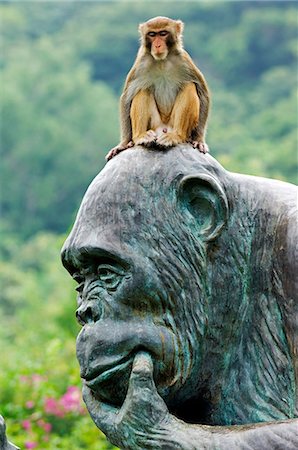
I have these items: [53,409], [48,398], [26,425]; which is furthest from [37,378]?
[26,425]

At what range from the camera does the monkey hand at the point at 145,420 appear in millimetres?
3393

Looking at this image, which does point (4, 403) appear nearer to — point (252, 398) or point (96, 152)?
point (252, 398)

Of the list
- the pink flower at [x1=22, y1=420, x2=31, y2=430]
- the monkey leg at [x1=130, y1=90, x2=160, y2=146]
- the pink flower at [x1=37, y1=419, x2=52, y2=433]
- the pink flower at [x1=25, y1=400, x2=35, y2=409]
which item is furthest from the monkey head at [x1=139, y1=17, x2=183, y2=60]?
the pink flower at [x1=25, y1=400, x2=35, y2=409]

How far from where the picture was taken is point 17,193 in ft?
154

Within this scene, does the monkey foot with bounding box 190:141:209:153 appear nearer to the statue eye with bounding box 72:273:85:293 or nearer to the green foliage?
the statue eye with bounding box 72:273:85:293

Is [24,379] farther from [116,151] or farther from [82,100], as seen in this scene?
[82,100]

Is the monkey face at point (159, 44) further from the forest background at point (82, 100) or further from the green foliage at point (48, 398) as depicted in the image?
the forest background at point (82, 100)

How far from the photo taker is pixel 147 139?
3.72 m

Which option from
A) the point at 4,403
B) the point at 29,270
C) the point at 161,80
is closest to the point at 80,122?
the point at 29,270

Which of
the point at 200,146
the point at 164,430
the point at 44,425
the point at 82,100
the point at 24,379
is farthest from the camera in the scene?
the point at 82,100

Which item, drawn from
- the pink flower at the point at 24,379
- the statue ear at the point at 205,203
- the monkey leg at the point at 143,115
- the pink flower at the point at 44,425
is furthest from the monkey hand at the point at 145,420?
the pink flower at the point at 24,379

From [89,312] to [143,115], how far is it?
721 millimetres

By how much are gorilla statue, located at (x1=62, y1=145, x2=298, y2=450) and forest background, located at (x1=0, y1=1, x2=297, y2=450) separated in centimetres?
1768

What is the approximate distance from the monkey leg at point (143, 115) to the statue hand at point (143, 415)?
2.54 feet
